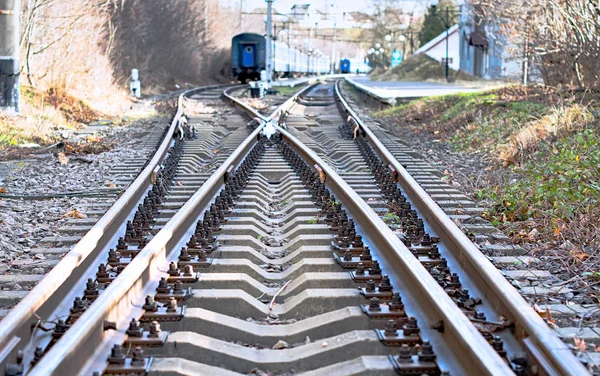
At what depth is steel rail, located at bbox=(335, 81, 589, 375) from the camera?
10.6ft

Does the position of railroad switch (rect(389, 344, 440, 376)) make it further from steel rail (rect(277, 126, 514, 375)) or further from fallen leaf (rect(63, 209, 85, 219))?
fallen leaf (rect(63, 209, 85, 219))

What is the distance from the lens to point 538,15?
54.1 feet

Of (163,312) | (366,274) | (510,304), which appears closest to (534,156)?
(366,274)

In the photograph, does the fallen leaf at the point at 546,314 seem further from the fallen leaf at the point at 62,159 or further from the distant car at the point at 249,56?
the distant car at the point at 249,56

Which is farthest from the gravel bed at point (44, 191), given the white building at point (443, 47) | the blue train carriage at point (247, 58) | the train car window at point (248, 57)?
the white building at point (443, 47)

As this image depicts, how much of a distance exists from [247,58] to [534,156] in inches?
1602

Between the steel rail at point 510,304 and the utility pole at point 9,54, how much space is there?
10172 millimetres

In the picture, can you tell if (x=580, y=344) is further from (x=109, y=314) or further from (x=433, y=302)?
(x=109, y=314)

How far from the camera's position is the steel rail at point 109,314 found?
3232 mm

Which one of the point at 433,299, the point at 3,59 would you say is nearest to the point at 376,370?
the point at 433,299

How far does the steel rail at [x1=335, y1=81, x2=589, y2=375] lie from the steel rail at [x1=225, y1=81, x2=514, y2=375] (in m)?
0.21

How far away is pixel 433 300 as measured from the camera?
3.96m

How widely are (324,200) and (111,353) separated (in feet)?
12.9

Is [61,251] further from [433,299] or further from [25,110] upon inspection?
[25,110]
